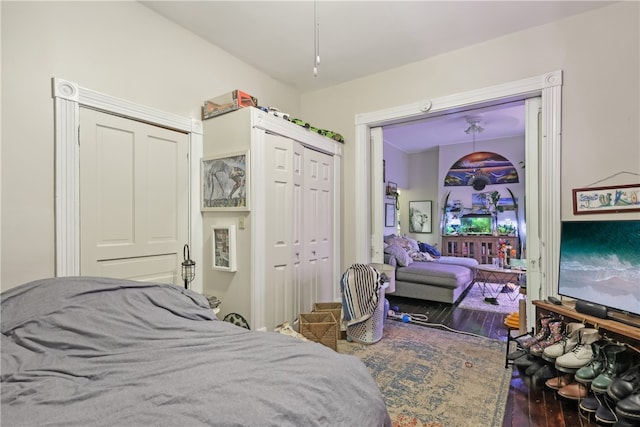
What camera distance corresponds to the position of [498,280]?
16.9 ft

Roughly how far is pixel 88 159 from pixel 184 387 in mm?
1759

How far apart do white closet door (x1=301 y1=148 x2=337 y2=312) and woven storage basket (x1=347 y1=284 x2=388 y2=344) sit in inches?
22.0

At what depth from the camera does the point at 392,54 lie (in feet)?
9.64

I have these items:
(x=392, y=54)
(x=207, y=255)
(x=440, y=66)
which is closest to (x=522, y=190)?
(x=440, y=66)

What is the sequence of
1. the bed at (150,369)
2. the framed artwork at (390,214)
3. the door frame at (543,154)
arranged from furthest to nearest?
the framed artwork at (390,214) < the door frame at (543,154) < the bed at (150,369)

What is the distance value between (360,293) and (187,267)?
154 cm

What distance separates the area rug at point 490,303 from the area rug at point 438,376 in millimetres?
1200

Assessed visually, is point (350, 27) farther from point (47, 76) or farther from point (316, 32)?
point (47, 76)

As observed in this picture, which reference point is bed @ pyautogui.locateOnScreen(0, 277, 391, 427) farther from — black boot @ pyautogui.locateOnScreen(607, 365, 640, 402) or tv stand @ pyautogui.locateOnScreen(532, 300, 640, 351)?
tv stand @ pyautogui.locateOnScreen(532, 300, 640, 351)

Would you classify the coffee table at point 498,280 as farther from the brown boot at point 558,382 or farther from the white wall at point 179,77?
the brown boot at point 558,382

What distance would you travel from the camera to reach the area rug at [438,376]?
70.9 inches

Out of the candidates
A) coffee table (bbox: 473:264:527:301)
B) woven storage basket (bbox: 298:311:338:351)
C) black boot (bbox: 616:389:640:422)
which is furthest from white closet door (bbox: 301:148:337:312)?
coffee table (bbox: 473:264:527:301)

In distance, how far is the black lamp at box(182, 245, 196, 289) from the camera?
2.47 metres

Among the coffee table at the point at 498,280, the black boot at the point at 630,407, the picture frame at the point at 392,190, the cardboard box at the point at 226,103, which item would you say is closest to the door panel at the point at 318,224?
the cardboard box at the point at 226,103
